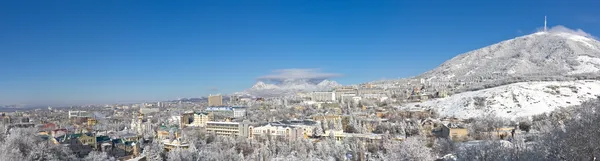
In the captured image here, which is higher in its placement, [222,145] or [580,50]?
[580,50]

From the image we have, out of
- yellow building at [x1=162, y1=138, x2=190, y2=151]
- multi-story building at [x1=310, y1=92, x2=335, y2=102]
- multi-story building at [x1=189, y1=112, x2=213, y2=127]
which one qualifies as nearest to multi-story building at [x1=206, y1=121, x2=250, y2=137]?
yellow building at [x1=162, y1=138, x2=190, y2=151]

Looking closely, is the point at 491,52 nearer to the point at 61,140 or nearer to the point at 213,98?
the point at 213,98

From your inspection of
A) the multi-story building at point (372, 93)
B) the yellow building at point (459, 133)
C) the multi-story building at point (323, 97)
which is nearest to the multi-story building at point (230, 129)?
the yellow building at point (459, 133)

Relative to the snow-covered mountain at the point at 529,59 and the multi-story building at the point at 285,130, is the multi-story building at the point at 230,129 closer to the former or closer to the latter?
the multi-story building at the point at 285,130

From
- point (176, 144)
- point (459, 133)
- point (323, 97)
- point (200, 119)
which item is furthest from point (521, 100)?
point (323, 97)

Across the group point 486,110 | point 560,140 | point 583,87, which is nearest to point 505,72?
point 583,87

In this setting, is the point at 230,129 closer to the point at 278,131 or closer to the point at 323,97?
the point at 278,131
